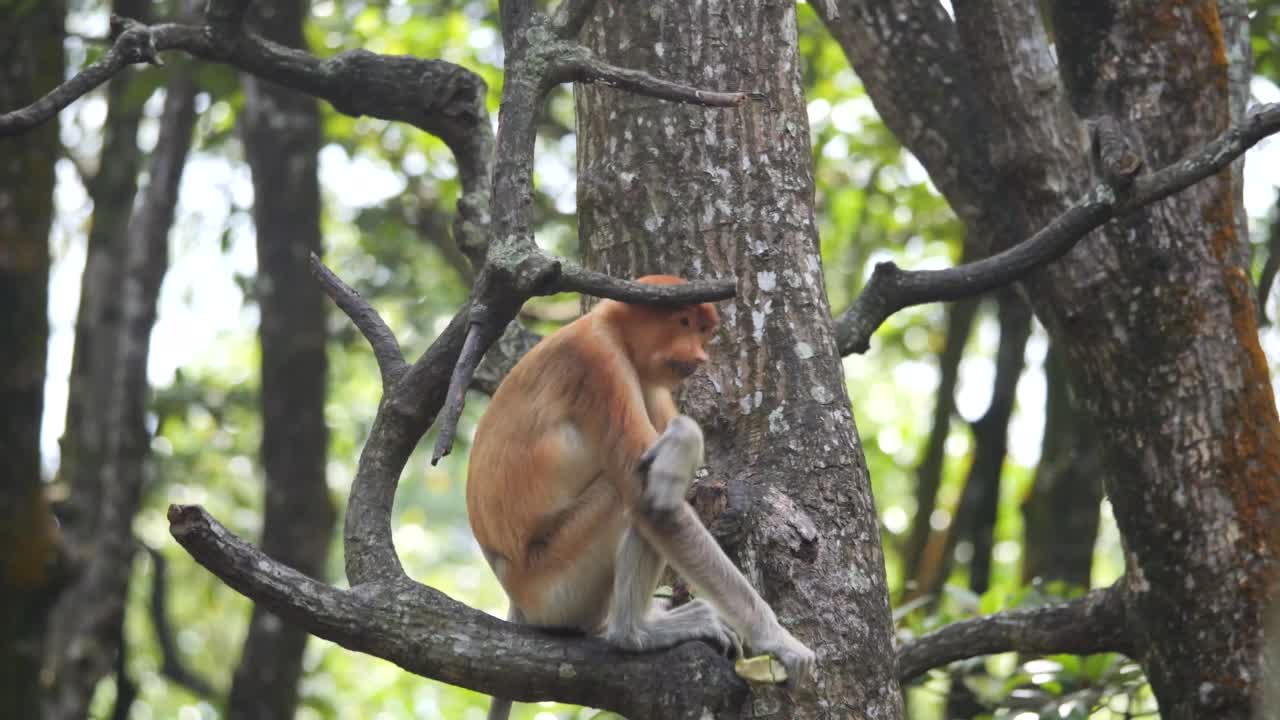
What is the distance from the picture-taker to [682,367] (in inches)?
141

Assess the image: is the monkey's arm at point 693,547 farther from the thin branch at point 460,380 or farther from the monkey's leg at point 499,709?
the monkey's leg at point 499,709

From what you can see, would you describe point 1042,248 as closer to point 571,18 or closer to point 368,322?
point 571,18

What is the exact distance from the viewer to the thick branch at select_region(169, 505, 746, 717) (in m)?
2.87

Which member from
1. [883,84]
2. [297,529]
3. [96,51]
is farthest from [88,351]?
[883,84]

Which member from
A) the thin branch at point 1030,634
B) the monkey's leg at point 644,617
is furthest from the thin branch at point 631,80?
the thin branch at point 1030,634

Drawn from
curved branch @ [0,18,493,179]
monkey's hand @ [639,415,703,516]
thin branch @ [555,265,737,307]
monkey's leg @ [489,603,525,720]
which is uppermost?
curved branch @ [0,18,493,179]

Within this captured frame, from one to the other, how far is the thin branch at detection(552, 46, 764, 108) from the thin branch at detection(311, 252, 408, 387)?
72 centimetres

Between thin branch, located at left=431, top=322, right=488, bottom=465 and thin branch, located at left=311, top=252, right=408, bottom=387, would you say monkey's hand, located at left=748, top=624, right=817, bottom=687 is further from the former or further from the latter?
thin branch, located at left=311, top=252, right=408, bottom=387

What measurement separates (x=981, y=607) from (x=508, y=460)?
257 centimetres

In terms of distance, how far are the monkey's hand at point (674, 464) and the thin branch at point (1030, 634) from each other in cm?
182

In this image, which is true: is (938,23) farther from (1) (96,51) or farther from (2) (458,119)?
(1) (96,51)

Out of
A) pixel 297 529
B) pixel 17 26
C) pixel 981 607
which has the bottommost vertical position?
pixel 981 607

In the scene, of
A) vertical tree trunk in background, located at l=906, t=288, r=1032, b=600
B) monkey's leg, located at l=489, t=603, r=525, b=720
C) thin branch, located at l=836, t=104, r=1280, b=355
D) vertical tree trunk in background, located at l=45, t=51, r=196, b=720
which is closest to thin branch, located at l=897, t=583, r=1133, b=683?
thin branch, located at l=836, t=104, r=1280, b=355

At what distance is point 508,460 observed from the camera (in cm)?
371
